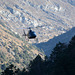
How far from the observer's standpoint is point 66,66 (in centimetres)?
6191

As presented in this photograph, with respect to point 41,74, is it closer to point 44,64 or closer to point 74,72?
point 44,64

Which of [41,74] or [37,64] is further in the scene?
[37,64]

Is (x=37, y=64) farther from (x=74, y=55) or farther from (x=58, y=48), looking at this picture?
(x=74, y=55)

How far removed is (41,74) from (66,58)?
1577 centimetres

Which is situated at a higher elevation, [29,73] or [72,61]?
[29,73]

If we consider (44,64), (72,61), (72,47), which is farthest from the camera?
(44,64)

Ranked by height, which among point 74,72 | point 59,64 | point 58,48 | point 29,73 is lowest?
point 74,72

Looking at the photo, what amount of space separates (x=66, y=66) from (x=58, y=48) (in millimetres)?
25567

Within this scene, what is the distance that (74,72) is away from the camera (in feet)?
191

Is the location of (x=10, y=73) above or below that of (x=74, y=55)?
above

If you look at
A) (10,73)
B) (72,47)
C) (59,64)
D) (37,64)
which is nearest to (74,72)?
(59,64)

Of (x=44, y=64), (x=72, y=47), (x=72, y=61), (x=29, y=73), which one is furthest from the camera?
(x=44, y=64)

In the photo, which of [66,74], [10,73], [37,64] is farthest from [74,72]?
[37,64]

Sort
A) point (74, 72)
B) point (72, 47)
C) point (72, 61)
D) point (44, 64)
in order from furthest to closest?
1. point (44, 64)
2. point (72, 47)
3. point (72, 61)
4. point (74, 72)
